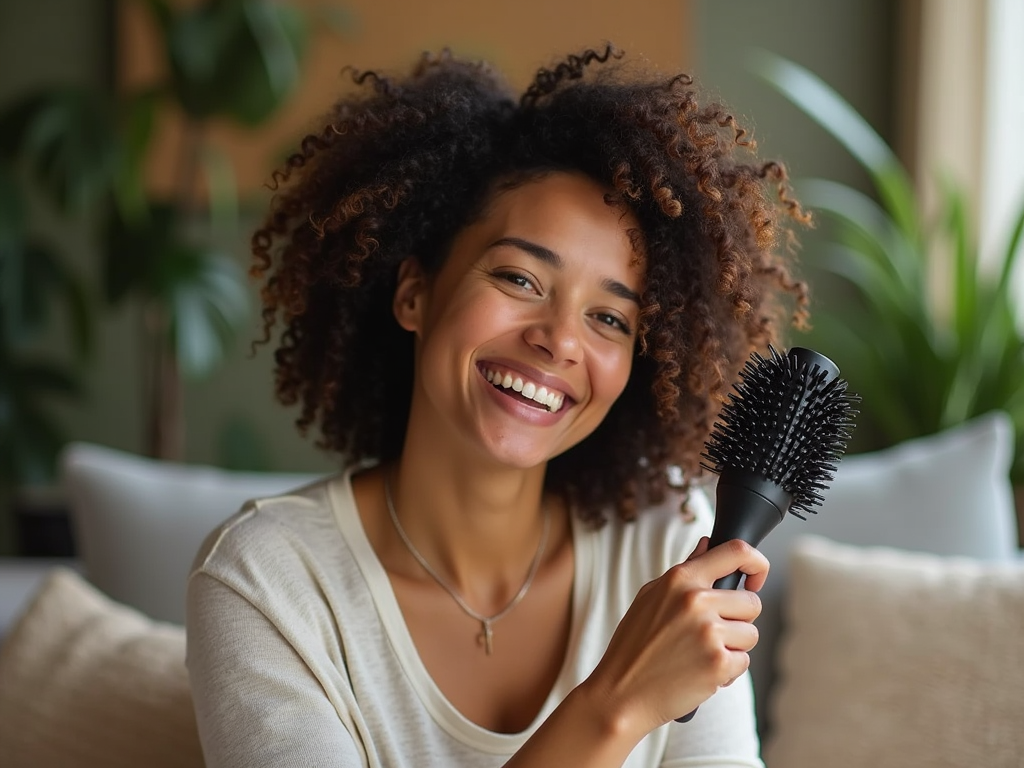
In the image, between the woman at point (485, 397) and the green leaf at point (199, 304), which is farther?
the green leaf at point (199, 304)

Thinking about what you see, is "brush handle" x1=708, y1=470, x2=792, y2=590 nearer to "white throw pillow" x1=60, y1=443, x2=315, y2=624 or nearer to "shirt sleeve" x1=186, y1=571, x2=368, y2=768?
"shirt sleeve" x1=186, y1=571, x2=368, y2=768

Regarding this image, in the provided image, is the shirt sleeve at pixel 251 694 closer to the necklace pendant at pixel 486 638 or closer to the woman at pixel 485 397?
the woman at pixel 485 397

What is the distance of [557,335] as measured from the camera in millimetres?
1325

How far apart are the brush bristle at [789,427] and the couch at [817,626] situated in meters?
0.46

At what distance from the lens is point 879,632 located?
167cm

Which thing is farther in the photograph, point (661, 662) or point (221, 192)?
point (221, 192)

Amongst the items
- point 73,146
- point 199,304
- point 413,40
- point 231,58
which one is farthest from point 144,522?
point 413,40

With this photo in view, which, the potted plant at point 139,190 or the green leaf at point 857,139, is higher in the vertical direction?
the green leaf at point 857,139

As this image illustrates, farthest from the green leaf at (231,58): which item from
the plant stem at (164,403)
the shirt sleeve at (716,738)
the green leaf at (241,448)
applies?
the shirt sleeve at (716,738)

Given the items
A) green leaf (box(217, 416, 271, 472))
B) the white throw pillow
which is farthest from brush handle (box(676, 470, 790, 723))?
green leaf (box(217, 416, 271, 472))

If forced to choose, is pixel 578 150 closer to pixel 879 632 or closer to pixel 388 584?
pixel 388 584

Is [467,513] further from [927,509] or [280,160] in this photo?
[280,160]

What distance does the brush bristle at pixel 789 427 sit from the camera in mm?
1099

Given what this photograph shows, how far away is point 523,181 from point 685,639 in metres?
0.62
